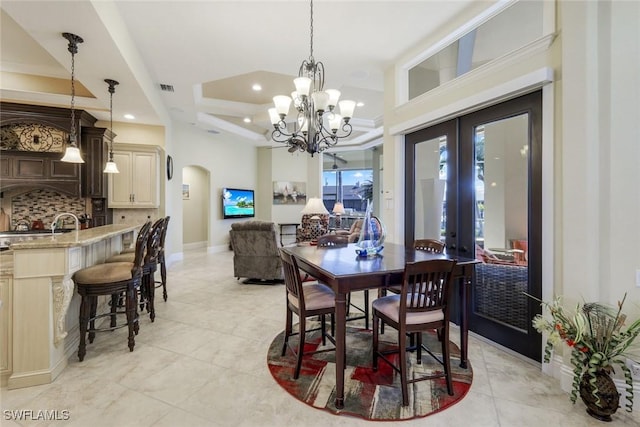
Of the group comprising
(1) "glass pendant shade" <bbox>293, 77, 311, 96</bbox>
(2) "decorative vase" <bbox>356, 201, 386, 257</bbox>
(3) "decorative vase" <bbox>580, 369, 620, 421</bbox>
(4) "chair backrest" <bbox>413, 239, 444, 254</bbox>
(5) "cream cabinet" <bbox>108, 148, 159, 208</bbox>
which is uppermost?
(1) "glass pendant shade" <bbox>293, 77, 311, 96</bbox>

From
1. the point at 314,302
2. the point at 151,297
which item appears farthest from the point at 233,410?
the point at 151,297

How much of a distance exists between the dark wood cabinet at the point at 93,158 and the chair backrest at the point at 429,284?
5253 mm

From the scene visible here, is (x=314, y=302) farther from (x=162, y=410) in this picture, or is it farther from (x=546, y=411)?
(x=546, y=411)

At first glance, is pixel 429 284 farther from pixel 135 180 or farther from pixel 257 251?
pixel 135 180

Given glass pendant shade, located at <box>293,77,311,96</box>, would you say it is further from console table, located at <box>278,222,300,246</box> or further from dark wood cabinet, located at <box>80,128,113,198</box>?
console table, located at <box>278,222,300,246</box>

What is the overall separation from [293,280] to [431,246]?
158 cm

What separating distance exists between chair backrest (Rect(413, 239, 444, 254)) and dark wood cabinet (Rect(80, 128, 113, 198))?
5.12 metres

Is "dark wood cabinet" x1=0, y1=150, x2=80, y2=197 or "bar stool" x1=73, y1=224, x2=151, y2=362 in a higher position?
"dark wood cabinet" x1=0, y1=150, x2=80, y2=197

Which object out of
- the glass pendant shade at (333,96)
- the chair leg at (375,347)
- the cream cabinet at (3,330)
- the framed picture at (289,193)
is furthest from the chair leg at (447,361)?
the framed picture at (289,193)

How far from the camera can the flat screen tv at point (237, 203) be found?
8.74 metres

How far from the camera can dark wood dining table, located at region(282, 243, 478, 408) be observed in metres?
1.93

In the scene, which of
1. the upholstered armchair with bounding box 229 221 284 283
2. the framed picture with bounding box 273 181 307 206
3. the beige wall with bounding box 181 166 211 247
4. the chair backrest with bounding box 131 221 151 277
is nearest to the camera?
the chair backrest with bounding box 131 221 151 277

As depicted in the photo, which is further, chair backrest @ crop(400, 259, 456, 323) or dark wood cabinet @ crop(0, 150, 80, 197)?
dark wood cabinet @ crop(0, 150, 80, 197)

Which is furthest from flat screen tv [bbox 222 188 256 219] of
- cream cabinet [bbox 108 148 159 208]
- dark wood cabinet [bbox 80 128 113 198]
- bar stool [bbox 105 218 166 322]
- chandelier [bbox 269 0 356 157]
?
chandelier [bbox 269 0 356 157]
